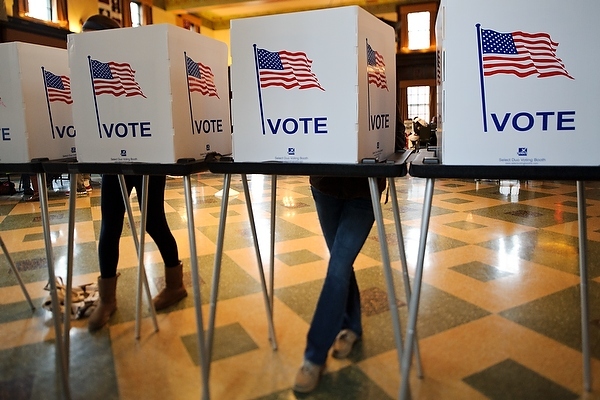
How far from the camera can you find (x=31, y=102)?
183 centimetres

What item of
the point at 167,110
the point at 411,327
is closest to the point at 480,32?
the point at 411,327

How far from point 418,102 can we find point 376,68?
1417 centimetres

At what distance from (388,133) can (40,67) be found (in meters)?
1.33

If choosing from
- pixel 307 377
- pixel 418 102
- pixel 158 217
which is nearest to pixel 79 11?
pixel 418 102

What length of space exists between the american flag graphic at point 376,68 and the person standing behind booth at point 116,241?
1.26 metres

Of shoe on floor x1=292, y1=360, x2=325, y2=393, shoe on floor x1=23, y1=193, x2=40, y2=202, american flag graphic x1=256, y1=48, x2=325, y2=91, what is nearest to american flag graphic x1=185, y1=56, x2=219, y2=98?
american flag graphic x1=256, y1=48, x2=325, y2=91

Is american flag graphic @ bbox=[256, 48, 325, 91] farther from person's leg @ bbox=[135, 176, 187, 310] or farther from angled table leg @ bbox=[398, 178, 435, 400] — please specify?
person's leg @ bbox=[135, 176, 187, 310]

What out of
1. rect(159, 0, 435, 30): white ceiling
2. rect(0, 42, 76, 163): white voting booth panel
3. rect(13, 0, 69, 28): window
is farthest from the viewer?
rect(159, 0, 435, 30): white ceiling

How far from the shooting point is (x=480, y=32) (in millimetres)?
1255

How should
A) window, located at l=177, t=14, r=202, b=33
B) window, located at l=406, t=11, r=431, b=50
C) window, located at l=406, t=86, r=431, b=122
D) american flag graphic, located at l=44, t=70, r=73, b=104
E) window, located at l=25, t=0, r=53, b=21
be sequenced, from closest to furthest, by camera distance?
american flag graphic, located at l=44, t=70, r=73, b=104 → window, located at l=25, t=0, r=53, b=21 → window, located at l=177, t=14, r=202, b=33 → window, located at l=406, t=11, r=431, b=50 → window, located at l=406, t=86, r=431, b=122

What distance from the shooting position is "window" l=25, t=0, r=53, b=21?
30.2 ft

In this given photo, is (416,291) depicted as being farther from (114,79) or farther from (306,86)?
(114,79)

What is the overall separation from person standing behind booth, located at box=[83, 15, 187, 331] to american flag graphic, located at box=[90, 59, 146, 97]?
0.67m

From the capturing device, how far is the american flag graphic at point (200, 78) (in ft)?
5.44
